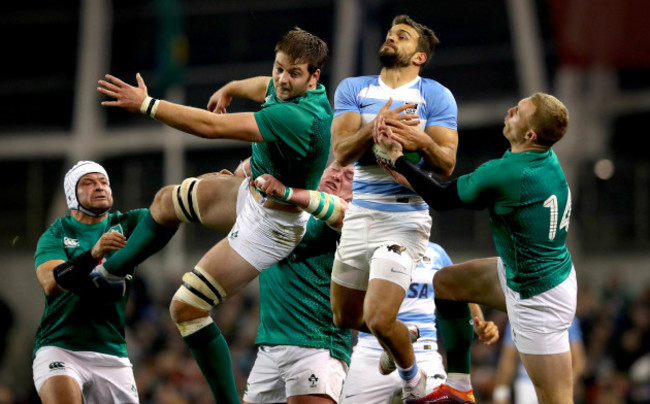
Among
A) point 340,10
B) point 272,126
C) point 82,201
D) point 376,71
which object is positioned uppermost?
point 340,10

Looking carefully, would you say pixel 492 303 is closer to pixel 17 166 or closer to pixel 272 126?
pixel 272 126

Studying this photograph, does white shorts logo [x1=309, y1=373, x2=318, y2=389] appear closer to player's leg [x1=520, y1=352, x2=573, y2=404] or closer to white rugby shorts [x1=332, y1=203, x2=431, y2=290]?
white rugby shorts [x1=332, y1=203, x2=431, y2=290]

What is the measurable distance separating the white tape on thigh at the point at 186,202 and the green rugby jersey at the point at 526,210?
180 cm

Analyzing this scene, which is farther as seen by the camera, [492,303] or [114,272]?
[114,272]

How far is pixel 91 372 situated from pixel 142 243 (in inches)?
45.5

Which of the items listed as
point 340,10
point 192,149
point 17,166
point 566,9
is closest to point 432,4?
point 340,10

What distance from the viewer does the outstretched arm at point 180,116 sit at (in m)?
5.64

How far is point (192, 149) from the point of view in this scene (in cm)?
2150

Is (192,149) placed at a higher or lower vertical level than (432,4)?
lower

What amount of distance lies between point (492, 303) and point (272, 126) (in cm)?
175

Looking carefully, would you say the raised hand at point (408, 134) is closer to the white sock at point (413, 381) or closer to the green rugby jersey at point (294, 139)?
the green rugby jersey at point (294, 139)

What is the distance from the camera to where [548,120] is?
18.5 feet

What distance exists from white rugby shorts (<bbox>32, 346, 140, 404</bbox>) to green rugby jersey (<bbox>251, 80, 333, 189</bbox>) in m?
1.87

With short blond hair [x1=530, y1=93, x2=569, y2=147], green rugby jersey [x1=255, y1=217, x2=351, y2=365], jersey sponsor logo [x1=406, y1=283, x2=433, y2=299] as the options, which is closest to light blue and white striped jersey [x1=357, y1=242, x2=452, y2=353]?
jersey sponsor logo [x1=406, y1=283, x2=433, y2=299]
